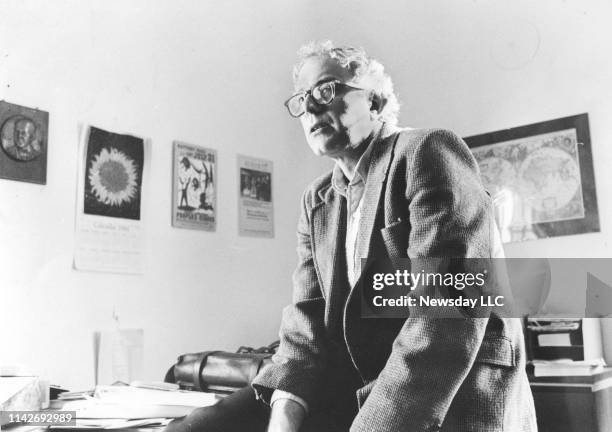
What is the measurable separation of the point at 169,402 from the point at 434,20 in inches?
65.1

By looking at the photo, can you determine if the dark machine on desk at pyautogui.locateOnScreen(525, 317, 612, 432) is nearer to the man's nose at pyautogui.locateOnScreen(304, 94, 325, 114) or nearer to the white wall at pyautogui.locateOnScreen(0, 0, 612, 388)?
the white wall at pyautogui.locateOnScreen(0, 0, 612, 388)

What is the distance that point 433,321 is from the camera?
35.3 inches

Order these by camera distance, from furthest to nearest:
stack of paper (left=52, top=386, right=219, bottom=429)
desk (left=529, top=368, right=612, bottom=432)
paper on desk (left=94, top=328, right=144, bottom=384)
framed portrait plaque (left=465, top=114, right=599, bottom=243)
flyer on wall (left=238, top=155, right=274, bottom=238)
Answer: flyer on wall (left=238, top=155, right=274, bottom=238)
framed portrait plaque (left=465, top=114, right=599, bottom=243)
paper on desk (left=94, top=328, right=144, bottom=384)
desk (left=529, top=368, right=612, bottom=432)
stack of paper (left=52, top=386, right=219, bottom=429)

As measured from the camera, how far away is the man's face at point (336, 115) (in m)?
1.13

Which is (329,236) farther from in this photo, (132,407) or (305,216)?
(132,407)

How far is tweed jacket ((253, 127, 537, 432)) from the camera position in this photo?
87 cm

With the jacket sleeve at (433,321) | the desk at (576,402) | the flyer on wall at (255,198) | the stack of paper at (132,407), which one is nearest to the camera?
the jacket sleeve at (433,321)

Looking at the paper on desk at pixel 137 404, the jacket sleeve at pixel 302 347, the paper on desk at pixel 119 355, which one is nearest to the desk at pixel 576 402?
the jacket sleeve at pixel 302 347

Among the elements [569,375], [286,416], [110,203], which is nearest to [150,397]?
[286,416]

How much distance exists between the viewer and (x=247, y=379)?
146 centimetres

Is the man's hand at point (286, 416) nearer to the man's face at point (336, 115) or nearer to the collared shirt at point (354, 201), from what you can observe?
the collared shirt at point (354, 201)

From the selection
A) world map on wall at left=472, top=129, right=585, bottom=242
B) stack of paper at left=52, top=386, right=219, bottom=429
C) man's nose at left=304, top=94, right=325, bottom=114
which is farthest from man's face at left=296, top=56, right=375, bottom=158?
world map on wall at left=472, top=129, right=585, bottom=242

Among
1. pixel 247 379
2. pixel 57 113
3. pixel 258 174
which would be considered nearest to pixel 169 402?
pixel 247 379

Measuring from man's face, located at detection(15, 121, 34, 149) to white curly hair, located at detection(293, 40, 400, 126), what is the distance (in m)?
0.78
